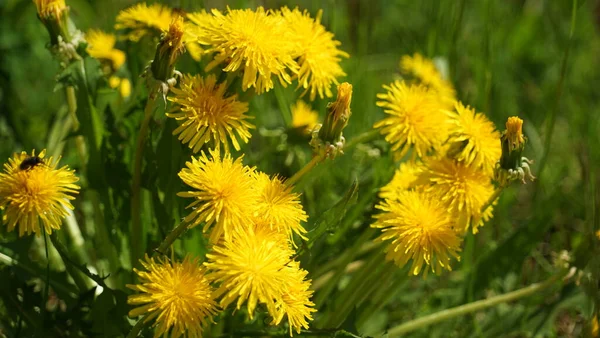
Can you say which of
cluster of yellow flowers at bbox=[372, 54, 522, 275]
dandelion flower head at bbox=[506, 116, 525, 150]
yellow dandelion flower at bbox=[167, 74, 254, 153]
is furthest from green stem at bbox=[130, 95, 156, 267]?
dandelion flower head at bbox=[506, 116, 525, 150]

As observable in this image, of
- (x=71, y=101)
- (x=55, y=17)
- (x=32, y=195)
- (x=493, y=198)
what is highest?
(x=55, y=17)

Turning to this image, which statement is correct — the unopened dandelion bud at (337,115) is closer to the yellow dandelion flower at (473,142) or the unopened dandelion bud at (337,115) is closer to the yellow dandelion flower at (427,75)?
the yellow dandelion flower at (473,142)

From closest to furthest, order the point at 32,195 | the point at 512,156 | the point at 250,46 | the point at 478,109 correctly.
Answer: the point at 32,195 → the point at 250,46 → the point at 512,156 → the point at 478,109

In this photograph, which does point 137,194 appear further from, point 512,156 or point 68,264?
point 512,156

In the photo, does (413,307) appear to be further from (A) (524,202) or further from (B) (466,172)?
(A) (524,202)

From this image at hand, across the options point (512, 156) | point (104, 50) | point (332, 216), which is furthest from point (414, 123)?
point (104, 50)

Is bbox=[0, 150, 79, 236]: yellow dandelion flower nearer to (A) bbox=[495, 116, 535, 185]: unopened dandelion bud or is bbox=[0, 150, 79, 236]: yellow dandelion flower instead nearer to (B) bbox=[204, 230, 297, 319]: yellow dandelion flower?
(B) bbox=[204, 230, 297, 319]: yellow dandelion flower

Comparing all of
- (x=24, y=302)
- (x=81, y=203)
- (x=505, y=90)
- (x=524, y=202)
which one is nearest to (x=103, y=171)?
(x=24, y=302)
